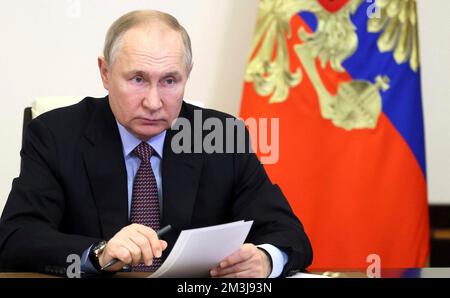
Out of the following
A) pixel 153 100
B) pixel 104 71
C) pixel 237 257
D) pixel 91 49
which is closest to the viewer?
pixel 237 257

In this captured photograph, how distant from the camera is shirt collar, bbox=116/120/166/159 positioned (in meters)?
2.22

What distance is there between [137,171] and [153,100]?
0.71 ft

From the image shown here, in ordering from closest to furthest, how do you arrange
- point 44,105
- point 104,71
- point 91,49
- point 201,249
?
1. point 201,249
2. point 104,71
3. point 44,105
4. point 91,49

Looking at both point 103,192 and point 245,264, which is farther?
point 103,192

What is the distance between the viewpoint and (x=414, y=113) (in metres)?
3.44

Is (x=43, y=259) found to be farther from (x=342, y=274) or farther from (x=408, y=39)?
(x=408, y=39)

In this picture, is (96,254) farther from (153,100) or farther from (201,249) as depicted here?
(153,100)

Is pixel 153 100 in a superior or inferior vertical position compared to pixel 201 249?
superior

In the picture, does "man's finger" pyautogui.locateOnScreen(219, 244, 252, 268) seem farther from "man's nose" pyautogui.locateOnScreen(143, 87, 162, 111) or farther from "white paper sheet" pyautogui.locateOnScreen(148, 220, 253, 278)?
"man's nose" pyautogui.locateOnScreen(143, 87, 162, 111)

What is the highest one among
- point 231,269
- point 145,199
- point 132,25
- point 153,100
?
point 132,25

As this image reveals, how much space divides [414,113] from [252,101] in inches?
29.2

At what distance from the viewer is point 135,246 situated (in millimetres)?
1633

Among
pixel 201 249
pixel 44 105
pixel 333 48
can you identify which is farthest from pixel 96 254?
pixel 333 48

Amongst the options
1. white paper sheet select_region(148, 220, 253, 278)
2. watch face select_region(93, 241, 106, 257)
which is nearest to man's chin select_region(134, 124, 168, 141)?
watch face select_region(93, 241, 106, 257)
